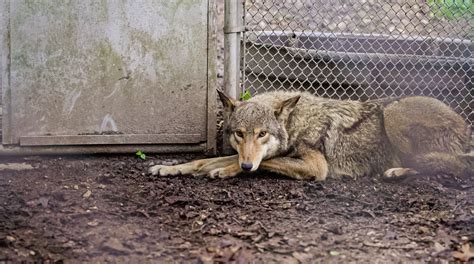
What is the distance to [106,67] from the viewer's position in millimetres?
5305

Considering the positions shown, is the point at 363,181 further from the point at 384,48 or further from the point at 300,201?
the point at 384,48

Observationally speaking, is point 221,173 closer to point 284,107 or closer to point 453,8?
point 284,107

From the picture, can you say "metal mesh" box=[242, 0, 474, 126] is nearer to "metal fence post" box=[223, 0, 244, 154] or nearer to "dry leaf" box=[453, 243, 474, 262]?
"metal fence post" box=[223, 0, 244, 154]

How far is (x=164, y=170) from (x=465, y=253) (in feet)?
8.26

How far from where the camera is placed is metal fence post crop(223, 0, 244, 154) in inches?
222

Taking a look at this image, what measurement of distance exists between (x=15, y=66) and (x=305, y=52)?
109 inches

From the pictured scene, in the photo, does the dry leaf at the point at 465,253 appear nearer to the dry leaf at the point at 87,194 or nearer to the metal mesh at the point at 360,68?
the dry leaf at the point at 87,194

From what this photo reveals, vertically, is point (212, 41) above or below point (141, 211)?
above

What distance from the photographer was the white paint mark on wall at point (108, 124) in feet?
17.7

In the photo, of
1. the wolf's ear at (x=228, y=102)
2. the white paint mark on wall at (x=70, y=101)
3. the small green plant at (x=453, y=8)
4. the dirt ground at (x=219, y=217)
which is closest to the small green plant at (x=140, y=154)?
the dirt ground at (x=219, y=217)

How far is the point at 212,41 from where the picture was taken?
550cm

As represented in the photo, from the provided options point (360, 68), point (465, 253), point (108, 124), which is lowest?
point (465, 253)

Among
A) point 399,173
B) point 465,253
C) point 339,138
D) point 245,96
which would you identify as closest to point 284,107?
point 339,138

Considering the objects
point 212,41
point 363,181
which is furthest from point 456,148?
point 212,41
